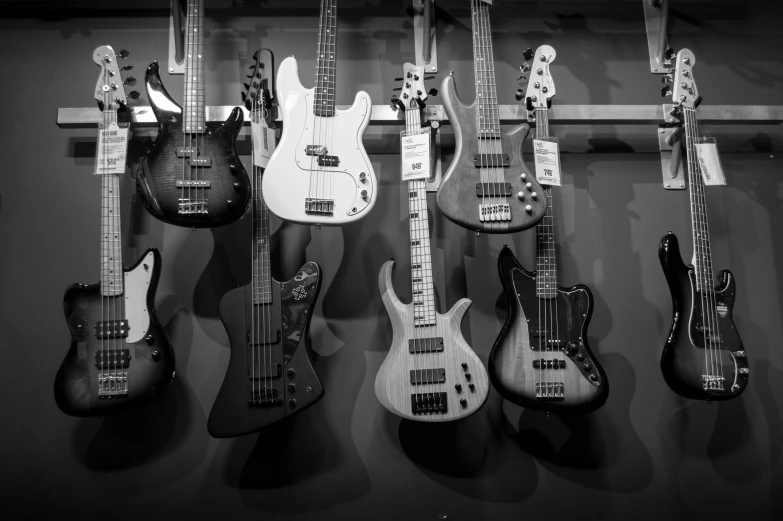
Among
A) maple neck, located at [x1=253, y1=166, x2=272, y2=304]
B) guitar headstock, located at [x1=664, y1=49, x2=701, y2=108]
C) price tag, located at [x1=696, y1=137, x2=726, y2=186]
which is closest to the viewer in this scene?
maple neck, located at [x1=253, y1=166, x2=272, y2=304]

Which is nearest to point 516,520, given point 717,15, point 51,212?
point 51,212

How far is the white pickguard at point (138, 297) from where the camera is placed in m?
1.97

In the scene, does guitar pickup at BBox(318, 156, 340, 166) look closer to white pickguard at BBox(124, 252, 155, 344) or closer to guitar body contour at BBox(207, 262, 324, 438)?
guitar body contour at BBox(207, 262, 324, 438)

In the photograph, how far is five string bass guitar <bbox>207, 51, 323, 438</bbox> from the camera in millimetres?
1942

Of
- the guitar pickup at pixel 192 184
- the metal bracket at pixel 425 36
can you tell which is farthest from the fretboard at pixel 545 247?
the guitar pickup at pixel 192 184

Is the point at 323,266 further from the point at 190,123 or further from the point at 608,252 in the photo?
the point at 608,252

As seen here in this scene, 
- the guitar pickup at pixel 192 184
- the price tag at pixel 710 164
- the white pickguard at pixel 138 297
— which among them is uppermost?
the price tag at pixel 710 164

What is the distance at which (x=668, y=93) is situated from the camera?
234 centimetres

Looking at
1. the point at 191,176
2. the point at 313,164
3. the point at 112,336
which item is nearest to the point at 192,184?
the point at 191,176

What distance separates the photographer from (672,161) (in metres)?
2.38

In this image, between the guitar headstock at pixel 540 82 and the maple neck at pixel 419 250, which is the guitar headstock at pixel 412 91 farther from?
the guitar headstock at pixel 540 82

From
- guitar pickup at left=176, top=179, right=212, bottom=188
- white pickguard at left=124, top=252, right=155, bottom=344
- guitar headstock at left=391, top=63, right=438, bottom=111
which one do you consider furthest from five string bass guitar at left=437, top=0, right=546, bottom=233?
white pickguard at left=124, top=252, right=155, bottom=344

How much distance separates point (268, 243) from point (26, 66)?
1.29 m

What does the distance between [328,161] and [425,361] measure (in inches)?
28.2
